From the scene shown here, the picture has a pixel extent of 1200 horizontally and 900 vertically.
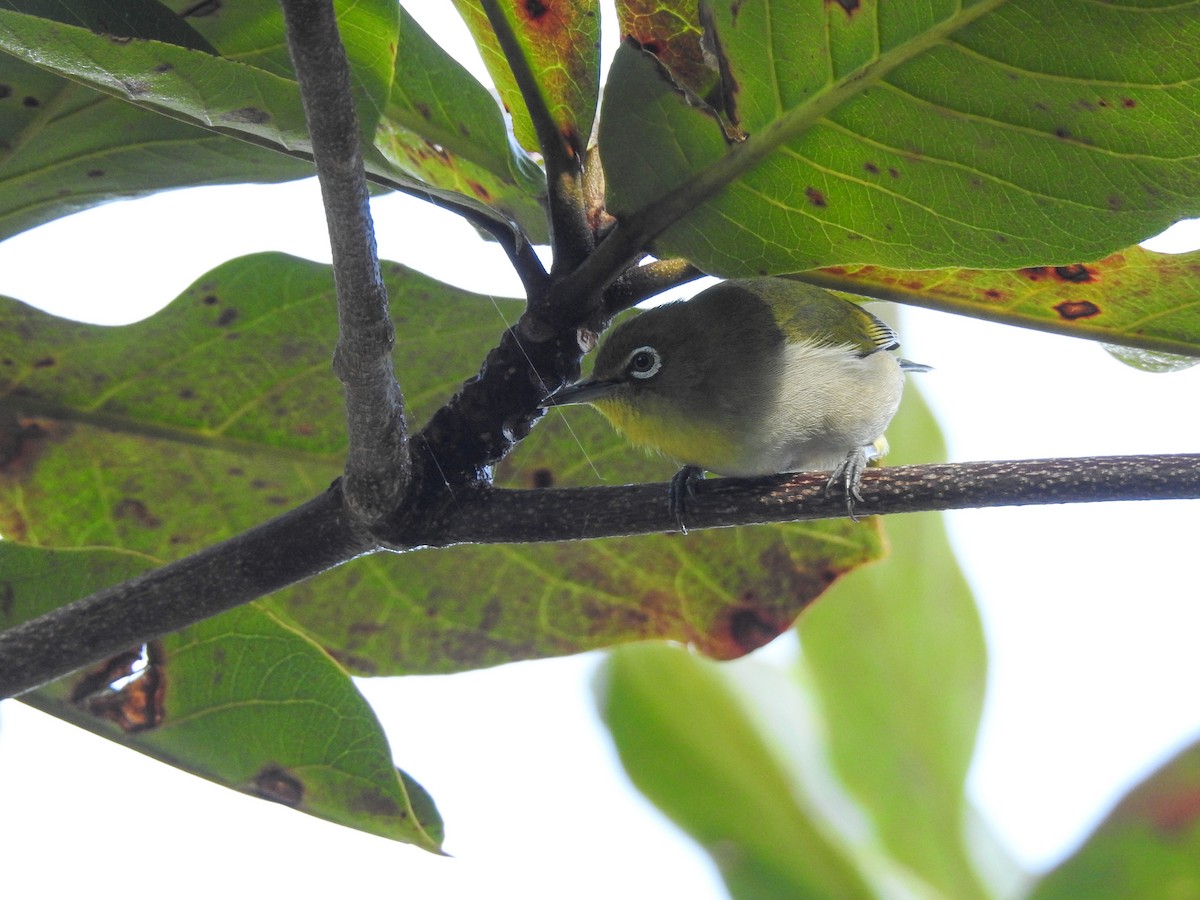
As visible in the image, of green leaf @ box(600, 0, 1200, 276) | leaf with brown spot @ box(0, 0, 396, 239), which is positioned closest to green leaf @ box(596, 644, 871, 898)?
green leaf @ box(600, 0, 1200, 276)

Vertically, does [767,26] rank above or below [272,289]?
below

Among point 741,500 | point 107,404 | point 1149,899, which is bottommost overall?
point 1149,899

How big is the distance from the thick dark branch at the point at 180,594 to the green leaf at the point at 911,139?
22.9 inches

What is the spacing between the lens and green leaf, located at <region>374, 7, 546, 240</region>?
189cm

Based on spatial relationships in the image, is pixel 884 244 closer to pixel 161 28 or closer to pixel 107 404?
pixel 161 28

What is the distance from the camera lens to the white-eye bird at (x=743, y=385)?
2928 mm

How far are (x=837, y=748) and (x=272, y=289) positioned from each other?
1.41 meters

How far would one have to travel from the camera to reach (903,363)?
426cm

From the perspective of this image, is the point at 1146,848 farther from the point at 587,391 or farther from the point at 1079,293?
the point at 587,391

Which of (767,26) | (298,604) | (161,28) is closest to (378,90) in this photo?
(161,28)

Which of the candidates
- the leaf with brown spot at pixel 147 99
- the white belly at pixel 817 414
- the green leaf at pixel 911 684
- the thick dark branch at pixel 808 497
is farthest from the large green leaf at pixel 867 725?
the leaf with brown spot at pixel 147 99

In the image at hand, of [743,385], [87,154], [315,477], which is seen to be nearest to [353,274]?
[87,154]

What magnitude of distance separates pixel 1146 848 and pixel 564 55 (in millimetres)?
1474

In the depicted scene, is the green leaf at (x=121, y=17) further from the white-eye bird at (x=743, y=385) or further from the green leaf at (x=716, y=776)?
the green leaf at (x=716, y=776)
